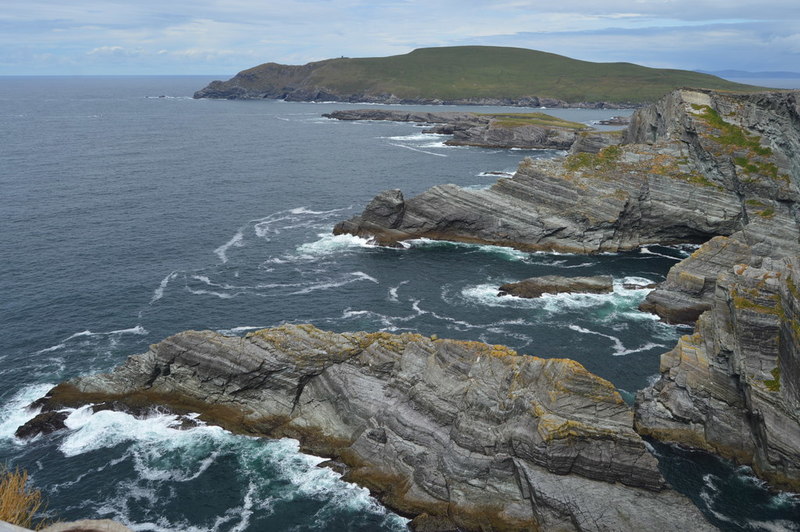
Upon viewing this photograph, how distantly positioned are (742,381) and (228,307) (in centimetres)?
5946

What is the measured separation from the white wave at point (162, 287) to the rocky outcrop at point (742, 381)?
6194cm

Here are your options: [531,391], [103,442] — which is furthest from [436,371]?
[103,442]

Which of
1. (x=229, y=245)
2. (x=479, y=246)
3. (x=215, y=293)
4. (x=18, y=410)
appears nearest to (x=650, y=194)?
(x=479, y=246)

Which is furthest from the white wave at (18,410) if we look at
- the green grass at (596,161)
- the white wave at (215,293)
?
the green grass at (596,161)

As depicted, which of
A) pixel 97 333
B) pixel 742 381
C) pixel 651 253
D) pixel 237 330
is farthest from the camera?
pixel 651 253

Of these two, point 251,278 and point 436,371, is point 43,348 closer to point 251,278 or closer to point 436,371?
point 251,278

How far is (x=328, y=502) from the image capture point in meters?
44.7

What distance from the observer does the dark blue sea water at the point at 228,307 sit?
1785 inches

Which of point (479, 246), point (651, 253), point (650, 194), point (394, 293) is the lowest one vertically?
point (394, 293)

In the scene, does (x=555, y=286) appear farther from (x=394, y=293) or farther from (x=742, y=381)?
(x=742, y=381)

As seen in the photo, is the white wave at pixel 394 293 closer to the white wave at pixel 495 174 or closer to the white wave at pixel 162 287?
the white wave at pixel 162 287

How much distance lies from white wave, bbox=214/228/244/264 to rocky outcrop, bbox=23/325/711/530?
3978cm

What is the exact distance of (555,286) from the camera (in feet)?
269

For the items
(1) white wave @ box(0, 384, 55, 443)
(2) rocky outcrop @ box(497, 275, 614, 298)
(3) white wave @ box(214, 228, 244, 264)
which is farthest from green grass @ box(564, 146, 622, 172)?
(1) white wave @ box(0, 384, 55, 443)
